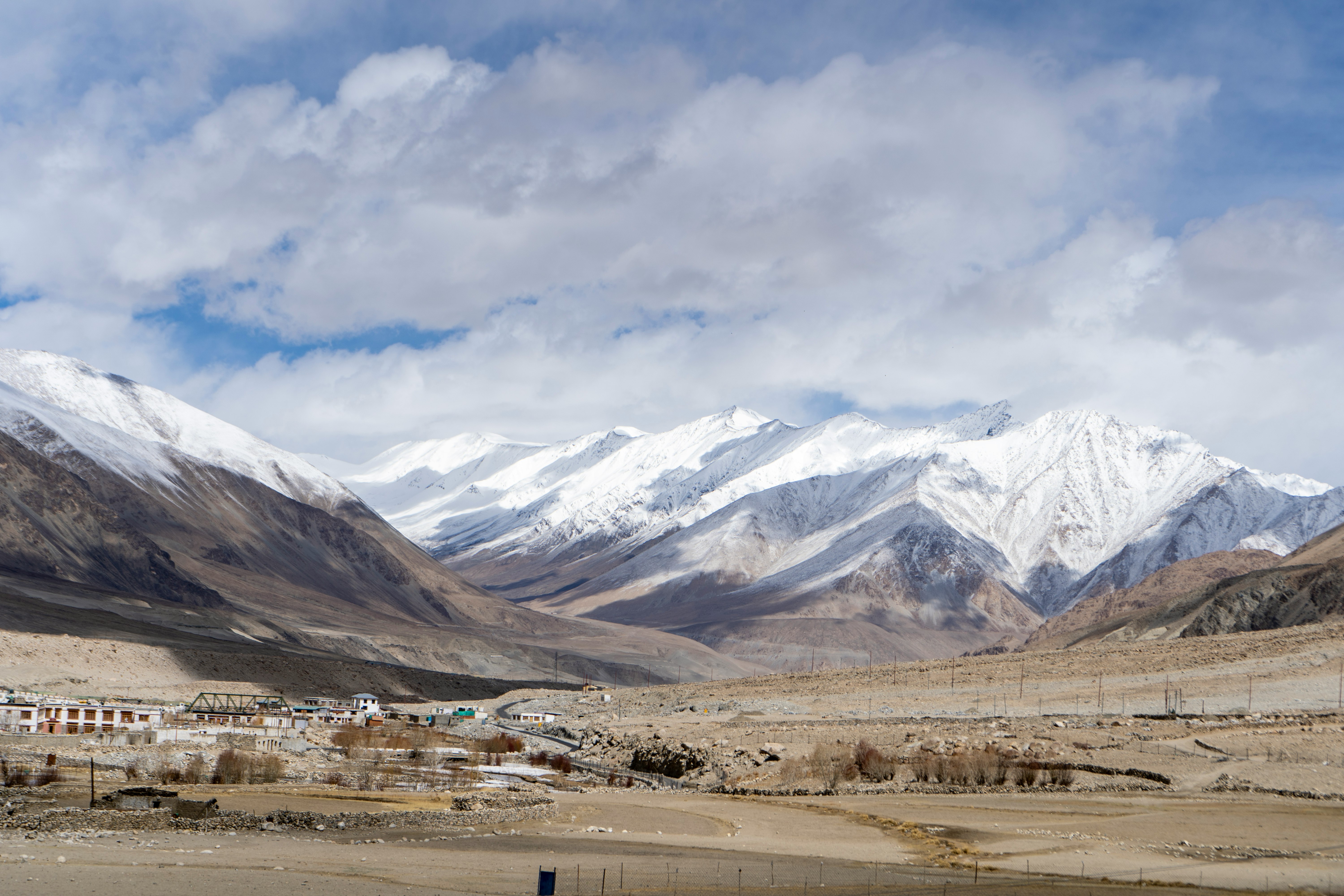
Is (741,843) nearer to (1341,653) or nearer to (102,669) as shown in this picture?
(1341,653)

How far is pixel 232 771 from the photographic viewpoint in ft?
161

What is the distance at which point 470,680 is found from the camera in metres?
153

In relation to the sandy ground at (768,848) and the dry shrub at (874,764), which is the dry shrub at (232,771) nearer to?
the sandy ground at (768,848)

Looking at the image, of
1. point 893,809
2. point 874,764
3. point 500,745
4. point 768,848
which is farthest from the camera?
point 500,745

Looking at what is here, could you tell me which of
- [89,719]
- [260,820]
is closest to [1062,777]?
[260,820]

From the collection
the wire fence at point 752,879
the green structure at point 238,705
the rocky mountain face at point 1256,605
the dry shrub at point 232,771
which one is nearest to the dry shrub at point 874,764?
the wire fence at point 752,879

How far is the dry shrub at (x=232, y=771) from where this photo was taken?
1913 inches

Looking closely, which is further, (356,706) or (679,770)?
(356,706)

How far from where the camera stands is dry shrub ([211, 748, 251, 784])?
4859cm

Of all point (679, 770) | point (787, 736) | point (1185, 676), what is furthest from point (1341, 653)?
point (679, 770)

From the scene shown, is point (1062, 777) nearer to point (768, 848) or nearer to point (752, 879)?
point (768, 848)

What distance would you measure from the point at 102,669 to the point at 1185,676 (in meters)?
89.7

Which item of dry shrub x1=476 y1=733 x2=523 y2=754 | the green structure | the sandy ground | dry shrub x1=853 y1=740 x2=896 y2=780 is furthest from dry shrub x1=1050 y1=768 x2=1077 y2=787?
the green structure

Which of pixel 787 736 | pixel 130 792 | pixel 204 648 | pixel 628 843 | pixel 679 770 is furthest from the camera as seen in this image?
pixel 204 648
